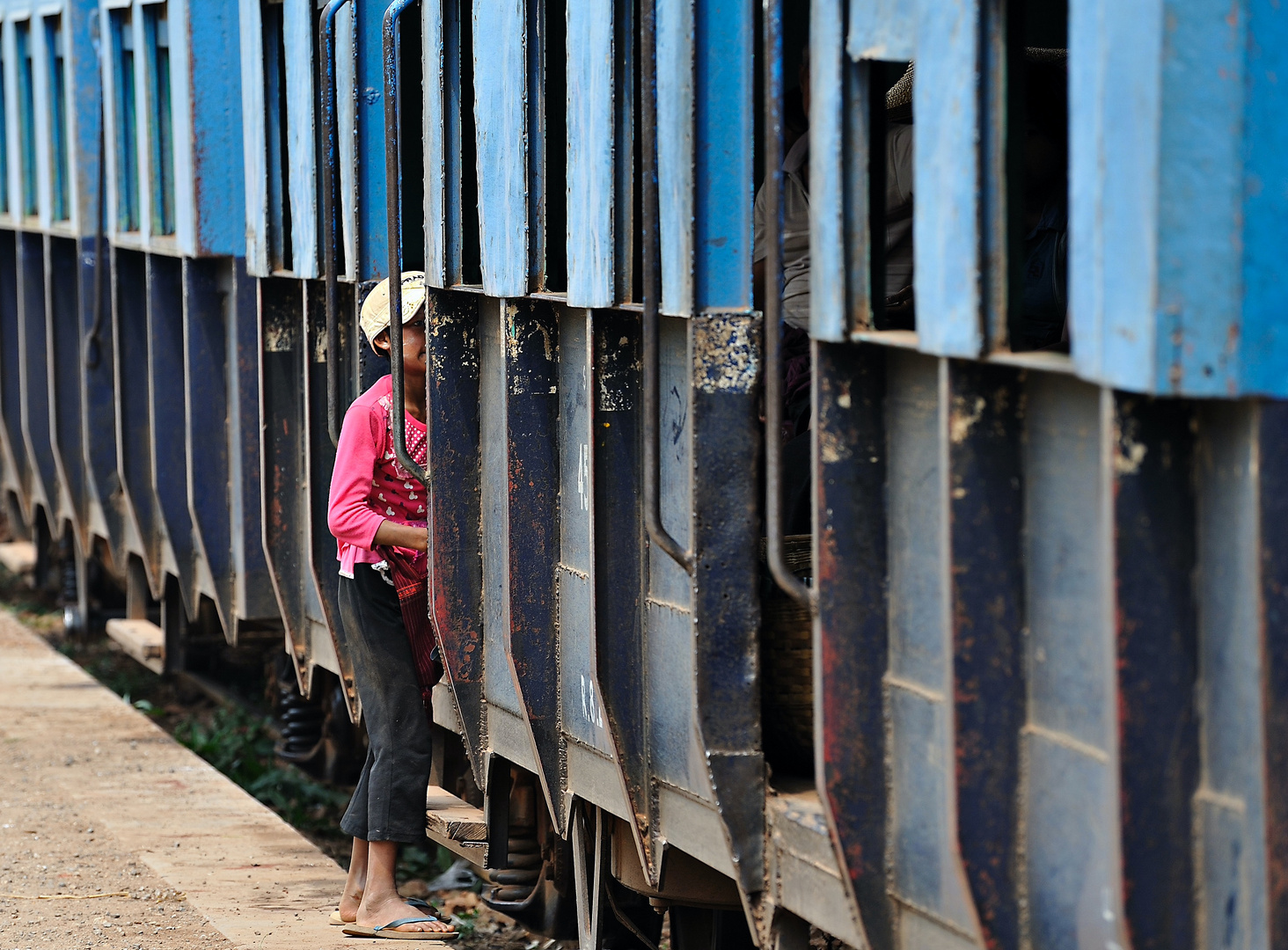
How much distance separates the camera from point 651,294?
131 inches

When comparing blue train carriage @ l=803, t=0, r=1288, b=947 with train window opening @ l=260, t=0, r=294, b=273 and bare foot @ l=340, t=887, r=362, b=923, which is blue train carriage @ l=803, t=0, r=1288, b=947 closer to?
bare foot @ l=340, t=887, r=362, b=923

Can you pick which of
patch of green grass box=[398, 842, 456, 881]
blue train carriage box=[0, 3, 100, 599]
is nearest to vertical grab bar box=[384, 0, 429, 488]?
patch of green grass box=[398, 842, 456, 881]

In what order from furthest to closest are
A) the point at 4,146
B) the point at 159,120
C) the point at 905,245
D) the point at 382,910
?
the point at 4,146
the point at 159,120
the point at 382,910
the point at 905,245

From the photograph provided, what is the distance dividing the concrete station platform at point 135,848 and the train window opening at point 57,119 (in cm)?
240

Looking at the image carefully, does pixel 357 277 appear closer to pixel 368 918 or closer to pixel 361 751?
pixel 368 918

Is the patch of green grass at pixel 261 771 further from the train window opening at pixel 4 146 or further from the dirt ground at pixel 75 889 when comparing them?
the train window opening at pixel 4 146

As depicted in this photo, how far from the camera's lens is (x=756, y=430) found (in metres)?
3.41

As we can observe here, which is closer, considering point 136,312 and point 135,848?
point 135,848

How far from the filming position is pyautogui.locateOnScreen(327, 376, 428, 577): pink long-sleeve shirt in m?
4.69

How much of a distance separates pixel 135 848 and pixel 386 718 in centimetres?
156

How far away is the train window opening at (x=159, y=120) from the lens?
699 cm

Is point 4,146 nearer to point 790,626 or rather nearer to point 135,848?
point 135,848

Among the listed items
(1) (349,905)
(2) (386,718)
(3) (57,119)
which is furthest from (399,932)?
(3) (57,119)

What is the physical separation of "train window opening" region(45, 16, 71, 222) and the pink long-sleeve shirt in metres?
4.38
